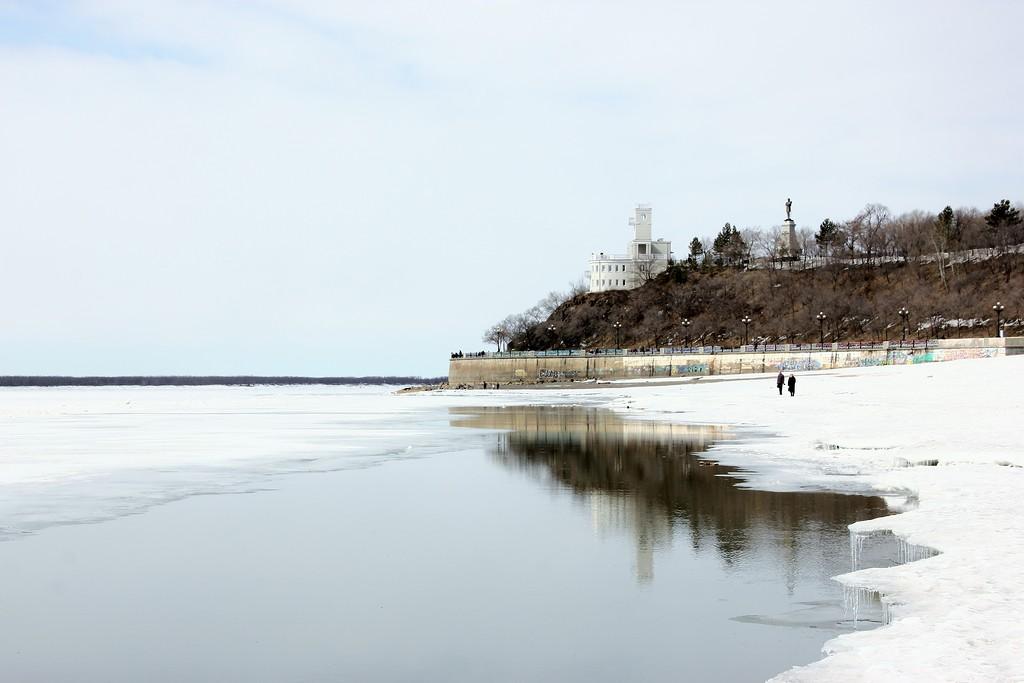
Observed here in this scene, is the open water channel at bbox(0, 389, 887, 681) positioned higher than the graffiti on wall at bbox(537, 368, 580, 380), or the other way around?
the graffiti on wall at bbox(537, 368, 580, 380)

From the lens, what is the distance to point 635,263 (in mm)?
190750

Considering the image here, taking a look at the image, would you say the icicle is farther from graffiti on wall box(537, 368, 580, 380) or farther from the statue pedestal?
the statue pedestal

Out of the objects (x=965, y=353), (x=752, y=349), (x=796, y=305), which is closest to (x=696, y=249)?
(x=796, y=305)

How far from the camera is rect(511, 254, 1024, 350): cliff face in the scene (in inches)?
5064

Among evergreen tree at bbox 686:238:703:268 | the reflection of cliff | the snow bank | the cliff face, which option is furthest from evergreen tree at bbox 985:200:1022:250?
the reflection of cliff

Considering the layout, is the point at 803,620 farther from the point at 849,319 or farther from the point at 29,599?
the point at 849,319

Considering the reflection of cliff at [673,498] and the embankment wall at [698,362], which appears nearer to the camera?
the reflection of cliff at [673,498]

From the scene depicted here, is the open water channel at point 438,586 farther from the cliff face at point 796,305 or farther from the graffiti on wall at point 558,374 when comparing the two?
the graffiti on wall at point 558,374

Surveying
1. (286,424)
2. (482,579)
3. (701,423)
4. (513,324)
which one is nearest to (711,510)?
(482,579)

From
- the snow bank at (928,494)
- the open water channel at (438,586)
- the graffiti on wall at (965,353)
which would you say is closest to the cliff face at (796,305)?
the graffiti on wall at (965,353)

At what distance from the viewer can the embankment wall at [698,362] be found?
8369 centimetres

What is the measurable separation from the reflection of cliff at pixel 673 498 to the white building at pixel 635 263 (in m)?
160

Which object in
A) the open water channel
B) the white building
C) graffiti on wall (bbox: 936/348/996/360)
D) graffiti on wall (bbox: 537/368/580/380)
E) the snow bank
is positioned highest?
the white building

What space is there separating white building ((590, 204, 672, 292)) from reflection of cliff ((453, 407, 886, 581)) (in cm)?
15998
